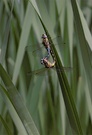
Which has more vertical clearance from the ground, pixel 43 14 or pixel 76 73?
pixel 43 14

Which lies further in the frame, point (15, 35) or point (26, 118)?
point (15, 35)

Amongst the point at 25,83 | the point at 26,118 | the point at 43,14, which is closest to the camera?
the point at 26,118

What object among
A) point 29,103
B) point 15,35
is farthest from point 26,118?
point 15,35

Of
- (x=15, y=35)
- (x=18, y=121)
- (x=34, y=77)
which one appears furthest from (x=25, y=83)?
(x=18, y=121)

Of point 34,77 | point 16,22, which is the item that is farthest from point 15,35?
point 34,77

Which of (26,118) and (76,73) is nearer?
(26,118)

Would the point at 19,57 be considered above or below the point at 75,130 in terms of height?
above

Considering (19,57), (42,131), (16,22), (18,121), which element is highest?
(16,22)

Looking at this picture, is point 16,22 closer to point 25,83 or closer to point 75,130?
point 25,83

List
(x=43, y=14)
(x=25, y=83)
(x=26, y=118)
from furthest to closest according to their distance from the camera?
(x=25, y=83), (x=43, y=14), (x=26, y=118)
